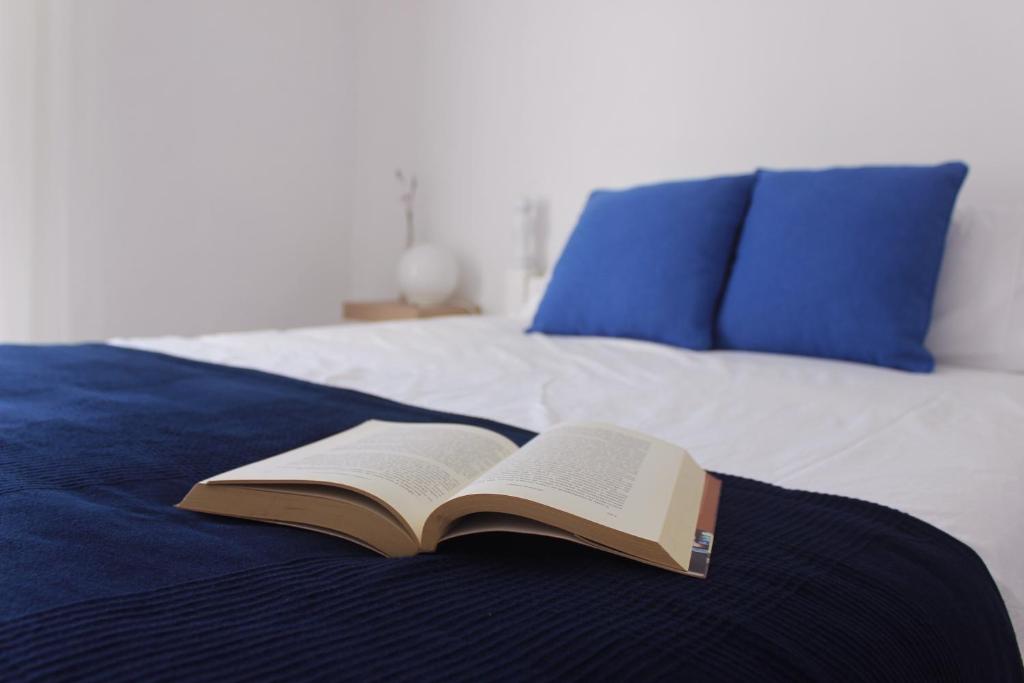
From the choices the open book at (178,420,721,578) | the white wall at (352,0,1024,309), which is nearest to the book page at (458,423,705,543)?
the open book at (178,420,721,578)

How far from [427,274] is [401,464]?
8.46ft

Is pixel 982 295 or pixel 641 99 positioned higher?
pixel 641 99

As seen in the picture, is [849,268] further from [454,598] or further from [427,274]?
[427,274]

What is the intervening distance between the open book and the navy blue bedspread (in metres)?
0.02

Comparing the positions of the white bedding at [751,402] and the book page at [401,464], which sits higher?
the book page at [401,464]

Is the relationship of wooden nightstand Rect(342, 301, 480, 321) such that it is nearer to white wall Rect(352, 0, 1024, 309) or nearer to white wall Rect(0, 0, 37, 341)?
white wall Rect(352, 0, 1024, 309)

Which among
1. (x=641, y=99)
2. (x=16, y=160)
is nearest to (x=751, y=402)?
(x=641, y=99)

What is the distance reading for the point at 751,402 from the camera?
1357 mm

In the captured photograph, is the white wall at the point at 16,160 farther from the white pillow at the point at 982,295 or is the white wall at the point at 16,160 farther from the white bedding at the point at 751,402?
the white pillow at the point at 982,295

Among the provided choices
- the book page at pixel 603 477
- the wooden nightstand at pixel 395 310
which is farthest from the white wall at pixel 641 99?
the book page at pixel 603 477

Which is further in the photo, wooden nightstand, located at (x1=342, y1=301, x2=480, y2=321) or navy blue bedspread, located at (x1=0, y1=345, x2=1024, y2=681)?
wooden nightstand, located at (x1=342, y1=301, x2=480, y2=321)

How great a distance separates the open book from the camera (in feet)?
2.09

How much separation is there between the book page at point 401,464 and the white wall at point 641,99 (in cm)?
178

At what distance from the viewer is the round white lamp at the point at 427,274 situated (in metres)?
3.30
